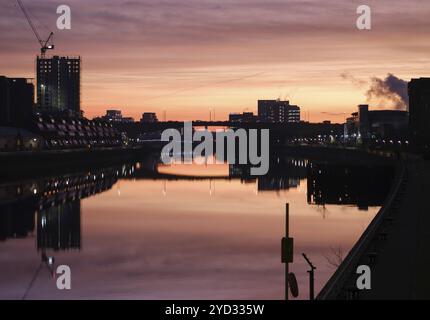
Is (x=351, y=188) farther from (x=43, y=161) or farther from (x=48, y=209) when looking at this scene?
(x=43, y=161)

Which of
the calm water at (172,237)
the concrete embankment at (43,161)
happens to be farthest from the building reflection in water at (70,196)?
the concrete embankment at (43,161)

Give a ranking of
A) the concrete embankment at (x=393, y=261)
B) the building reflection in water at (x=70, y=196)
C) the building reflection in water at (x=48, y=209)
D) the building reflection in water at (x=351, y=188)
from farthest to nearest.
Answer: the building reflection in water at (x=351, y=188) → the building reflection in water at (x=70, y=196) → the building reflection in water at (x=48, y=209) → the concrete embankment at (x=393, y=261)

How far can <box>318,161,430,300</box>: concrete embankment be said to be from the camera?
68.9 feet

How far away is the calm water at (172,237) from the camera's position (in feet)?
103

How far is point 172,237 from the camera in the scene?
47.9 metres

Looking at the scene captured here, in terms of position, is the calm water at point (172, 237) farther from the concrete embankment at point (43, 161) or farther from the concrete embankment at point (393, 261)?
the concrete embankment at point (43, 161)

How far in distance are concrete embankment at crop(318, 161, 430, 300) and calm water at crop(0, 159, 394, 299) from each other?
8.77ft

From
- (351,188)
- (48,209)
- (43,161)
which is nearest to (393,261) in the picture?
(48,209)

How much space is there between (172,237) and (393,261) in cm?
2319

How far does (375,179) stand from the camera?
91.9 meters

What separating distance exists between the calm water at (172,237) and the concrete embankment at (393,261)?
8.77ft
